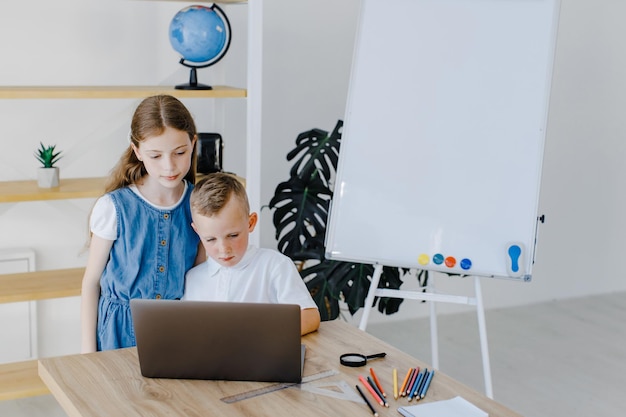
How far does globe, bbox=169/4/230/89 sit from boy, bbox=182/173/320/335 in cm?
128

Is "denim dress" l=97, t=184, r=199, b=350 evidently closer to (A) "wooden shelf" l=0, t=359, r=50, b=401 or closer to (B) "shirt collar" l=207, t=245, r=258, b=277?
(B) "shirt collar" l=207, t=245, r=258, b=277

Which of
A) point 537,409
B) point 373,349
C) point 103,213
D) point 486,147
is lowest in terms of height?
point 537,409

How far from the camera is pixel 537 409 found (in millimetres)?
3361

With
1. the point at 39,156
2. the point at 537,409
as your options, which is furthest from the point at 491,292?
the point at 39,156

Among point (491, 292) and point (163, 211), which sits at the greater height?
point (163, 211)

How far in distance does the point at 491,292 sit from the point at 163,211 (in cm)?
286

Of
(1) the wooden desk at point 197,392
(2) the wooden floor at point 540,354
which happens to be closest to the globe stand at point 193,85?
(2) the wooden floor at point 540,354

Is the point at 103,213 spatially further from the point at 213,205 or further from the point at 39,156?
the point at 39,156

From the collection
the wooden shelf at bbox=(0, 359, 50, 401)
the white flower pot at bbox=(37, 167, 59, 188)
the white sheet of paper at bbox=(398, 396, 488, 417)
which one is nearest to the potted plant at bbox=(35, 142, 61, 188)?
the white flower pot at bbox=(37, 167, 59, 188)

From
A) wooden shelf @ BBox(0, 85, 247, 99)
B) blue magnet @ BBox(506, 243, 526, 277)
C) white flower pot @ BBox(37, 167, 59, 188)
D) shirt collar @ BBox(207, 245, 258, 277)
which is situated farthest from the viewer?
white flower pot @ BBox(37, 167, 59, 188)

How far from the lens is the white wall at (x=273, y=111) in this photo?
11.1 feet

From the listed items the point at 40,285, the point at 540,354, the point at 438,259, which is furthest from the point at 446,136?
the point at 540,354

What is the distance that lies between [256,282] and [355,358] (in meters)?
0.34

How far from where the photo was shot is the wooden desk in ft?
5.14
